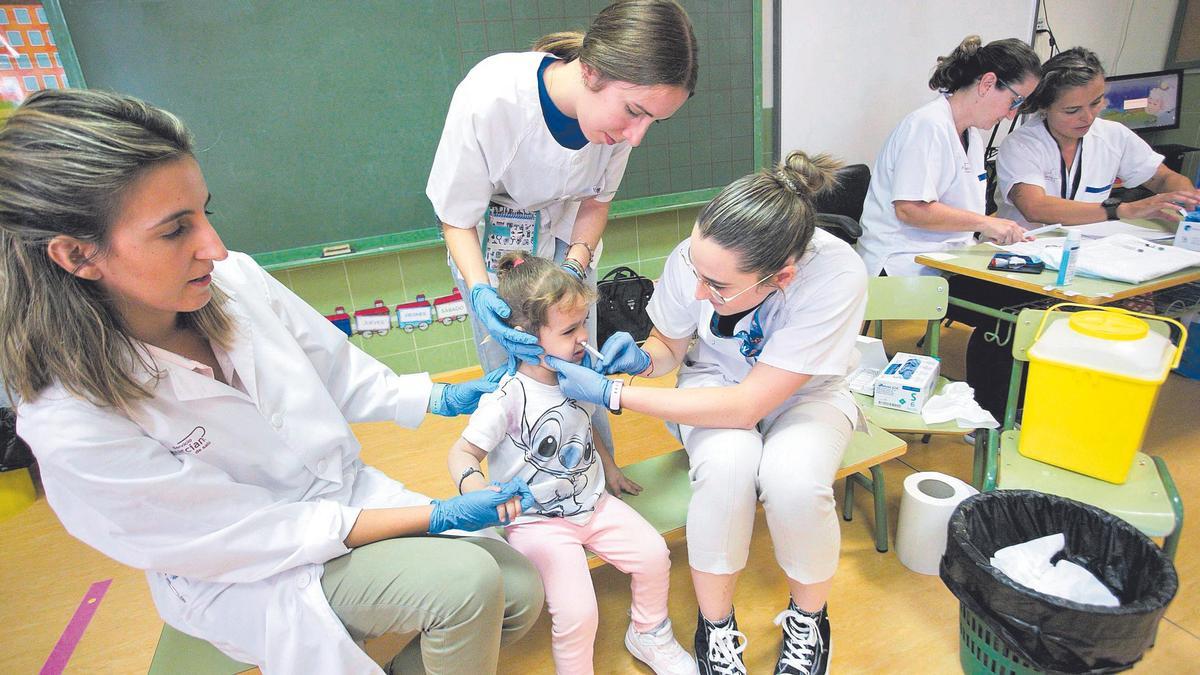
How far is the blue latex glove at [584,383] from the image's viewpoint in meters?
1.24

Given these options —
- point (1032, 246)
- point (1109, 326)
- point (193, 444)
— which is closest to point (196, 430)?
point (193, 444)

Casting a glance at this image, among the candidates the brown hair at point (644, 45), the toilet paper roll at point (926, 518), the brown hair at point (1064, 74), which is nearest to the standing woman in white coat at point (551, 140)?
the brown hair at point (644, 45)

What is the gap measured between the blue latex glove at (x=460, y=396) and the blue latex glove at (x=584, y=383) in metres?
0.16

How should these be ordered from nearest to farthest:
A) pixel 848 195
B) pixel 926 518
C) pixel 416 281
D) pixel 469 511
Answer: pixel 469 511, pixel 926 518, pixel 416 281, pixel 848 195

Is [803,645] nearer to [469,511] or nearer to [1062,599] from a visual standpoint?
[1062,599]

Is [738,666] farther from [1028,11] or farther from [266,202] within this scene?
[1028,11]

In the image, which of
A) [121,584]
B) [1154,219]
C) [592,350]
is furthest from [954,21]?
[121,584]

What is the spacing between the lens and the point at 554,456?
1.29 metres

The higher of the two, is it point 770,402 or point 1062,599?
point 770,402

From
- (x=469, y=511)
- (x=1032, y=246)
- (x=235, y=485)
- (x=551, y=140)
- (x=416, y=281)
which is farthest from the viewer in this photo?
(x=416, y=281)

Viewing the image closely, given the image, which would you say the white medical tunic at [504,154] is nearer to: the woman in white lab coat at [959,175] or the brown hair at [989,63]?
the woman in white lab coat at [959,175]

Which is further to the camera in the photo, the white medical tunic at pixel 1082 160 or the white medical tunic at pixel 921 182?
the white medical tunic at pixel 1082 160

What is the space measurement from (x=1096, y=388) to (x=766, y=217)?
2.56 feet

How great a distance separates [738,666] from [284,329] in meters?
1.15
